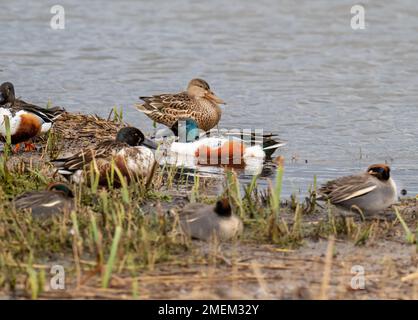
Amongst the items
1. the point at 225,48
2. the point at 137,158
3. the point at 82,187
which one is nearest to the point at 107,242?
the point at 82,187

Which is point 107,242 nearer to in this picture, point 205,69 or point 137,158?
point 137,158

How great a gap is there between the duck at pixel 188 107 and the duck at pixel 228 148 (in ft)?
3.71

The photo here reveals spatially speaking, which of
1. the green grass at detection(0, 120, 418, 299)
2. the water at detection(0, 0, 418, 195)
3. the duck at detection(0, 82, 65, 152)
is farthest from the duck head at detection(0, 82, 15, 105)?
the green grass at detection(0, 120, 418, 299)

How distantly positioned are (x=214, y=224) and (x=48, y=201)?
40.6 inches

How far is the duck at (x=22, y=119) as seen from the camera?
891 centimetres

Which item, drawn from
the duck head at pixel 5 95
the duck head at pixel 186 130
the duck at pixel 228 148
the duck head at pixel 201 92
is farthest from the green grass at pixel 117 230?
the duck head at pixel 201 92

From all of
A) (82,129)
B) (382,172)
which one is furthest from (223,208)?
(82,129)

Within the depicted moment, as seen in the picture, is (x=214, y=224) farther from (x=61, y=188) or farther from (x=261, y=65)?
(x=261, y=65)

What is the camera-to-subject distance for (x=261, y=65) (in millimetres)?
14172

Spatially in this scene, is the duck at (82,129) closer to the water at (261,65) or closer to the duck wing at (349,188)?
the water at (261,65)

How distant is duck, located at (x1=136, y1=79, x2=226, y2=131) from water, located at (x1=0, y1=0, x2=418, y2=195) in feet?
1.11

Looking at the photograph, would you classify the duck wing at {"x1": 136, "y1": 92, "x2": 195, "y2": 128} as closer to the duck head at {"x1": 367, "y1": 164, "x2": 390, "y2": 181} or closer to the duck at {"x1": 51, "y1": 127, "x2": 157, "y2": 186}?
the duck at {"x1": 51, "y1": 127, "x2": 157, "y2": 186}

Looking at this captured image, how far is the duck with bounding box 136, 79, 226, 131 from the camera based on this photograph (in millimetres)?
10656
